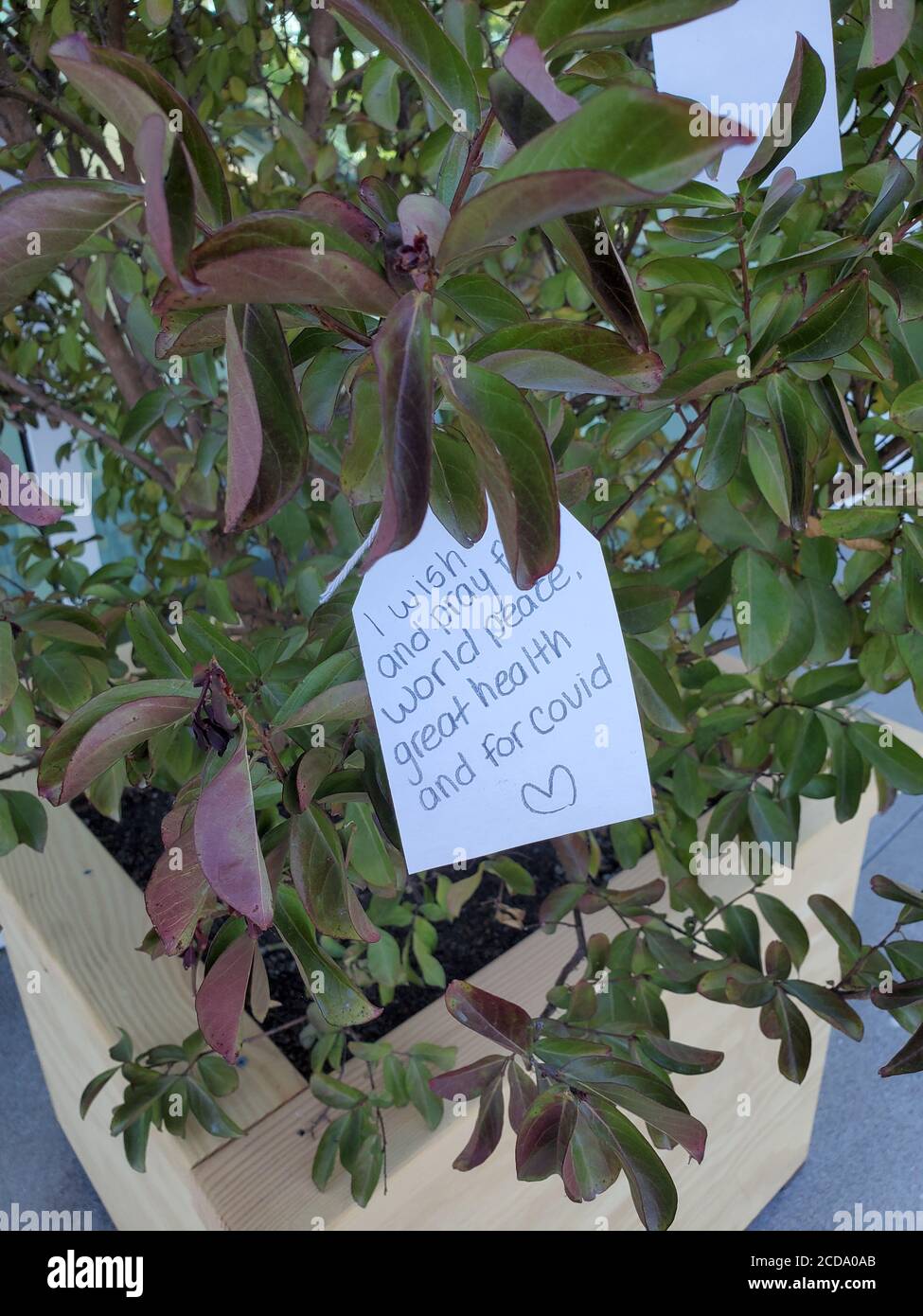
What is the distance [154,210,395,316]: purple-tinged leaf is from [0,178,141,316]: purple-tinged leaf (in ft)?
0.11

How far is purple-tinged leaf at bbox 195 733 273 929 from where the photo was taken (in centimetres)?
32

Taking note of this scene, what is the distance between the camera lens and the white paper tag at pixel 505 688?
393 mm

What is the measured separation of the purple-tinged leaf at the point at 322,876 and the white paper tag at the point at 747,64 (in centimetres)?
33

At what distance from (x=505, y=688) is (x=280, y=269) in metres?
0.19


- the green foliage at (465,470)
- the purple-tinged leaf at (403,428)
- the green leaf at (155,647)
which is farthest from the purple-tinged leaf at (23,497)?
the green leaf at (155,647)

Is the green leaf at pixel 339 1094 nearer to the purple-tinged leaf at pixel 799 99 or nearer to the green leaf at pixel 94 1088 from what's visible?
the green leaf at pixel 94 1088

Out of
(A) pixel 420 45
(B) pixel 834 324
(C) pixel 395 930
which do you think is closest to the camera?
(A) pixel 420 45

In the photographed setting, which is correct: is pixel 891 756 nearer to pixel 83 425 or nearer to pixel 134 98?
pixel 134 98

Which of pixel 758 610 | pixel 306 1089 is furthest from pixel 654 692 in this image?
pixel 306 1089

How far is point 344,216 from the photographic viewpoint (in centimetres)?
31

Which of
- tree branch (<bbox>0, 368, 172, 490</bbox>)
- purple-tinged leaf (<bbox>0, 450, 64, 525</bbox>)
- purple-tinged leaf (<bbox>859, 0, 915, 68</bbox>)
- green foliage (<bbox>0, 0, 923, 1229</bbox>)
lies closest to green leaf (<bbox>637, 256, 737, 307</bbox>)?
green foliage (<bbox>0, 0, 923, 1229</bbox>)
